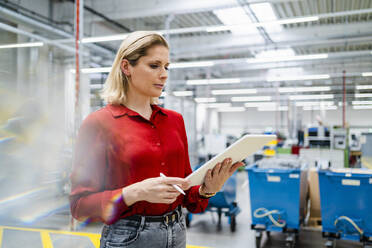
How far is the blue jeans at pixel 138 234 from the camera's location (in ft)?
3.50

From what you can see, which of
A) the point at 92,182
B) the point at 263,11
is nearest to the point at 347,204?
the point at 92,182

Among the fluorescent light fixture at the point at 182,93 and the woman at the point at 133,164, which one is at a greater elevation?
the fluorescent light fixture at the point at 182,93

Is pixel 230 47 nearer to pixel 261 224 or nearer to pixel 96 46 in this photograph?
pixel 96 46

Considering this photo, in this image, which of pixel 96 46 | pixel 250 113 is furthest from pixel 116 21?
pixel 250 113

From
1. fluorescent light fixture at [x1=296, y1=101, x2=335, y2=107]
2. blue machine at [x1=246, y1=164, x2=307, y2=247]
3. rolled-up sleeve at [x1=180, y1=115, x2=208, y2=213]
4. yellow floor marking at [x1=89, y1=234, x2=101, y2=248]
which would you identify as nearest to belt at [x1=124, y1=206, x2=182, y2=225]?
rolled-up sleeve at [x1=180, y1=115, x2=208, y2=213]

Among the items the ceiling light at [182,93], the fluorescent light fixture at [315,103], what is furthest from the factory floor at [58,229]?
the fluorescent light fixture at [315,103]

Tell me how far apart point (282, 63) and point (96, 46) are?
7859 mm

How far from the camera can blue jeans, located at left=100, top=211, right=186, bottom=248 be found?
1.07 m

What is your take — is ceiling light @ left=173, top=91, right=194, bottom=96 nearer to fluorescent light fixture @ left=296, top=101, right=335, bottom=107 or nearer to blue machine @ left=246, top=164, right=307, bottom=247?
fluorescent light fixture @ left=296, top=101, right=335, bottom=107

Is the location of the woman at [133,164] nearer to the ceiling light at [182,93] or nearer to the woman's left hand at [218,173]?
the woman's left hand at [218,173]

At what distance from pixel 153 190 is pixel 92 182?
0.80 ft

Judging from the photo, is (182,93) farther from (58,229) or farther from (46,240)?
(46,240)

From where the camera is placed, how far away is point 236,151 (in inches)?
43.0

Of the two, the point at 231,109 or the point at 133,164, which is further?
the point at 231,109
